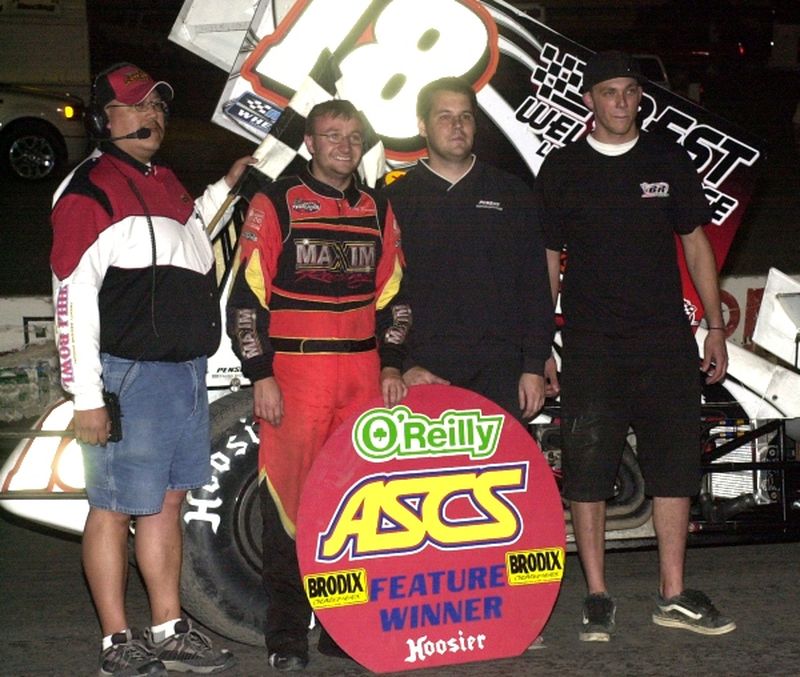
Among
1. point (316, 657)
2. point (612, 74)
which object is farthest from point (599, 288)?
point (316, 657)

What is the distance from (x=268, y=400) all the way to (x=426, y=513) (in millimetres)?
677

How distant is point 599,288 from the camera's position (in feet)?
15.7

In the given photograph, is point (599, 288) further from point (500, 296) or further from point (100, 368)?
point (100, 368)

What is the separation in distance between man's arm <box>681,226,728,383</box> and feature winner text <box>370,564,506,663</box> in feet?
3.63

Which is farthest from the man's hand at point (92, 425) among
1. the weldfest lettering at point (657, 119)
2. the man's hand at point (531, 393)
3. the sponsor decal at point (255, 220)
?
the weldfest lettering at point (657, 119)

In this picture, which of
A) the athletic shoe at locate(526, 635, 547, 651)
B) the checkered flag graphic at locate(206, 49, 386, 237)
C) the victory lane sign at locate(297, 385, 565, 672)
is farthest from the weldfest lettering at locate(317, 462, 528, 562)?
the checkered flag graphic at locate(206, 49, 386, 237)

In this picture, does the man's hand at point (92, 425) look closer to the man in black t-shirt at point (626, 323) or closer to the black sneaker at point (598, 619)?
the man in black t-shirt at point (626, 323)

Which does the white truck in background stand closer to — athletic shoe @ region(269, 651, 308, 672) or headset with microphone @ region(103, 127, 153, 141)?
headset with microphone @ region(103, 127, 153, 141)

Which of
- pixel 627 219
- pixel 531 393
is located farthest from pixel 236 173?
pixel 627 219

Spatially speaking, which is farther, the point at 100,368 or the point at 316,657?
the point at 316,657

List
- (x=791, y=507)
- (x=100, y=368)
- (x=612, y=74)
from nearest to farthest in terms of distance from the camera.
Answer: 1. (x=100, y=368)
2. (x=612, y=74)
3. (x=791, y=507)

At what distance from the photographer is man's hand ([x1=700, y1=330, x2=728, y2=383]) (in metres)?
4.89

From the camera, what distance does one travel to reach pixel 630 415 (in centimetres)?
490

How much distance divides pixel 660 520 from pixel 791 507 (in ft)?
2.26
